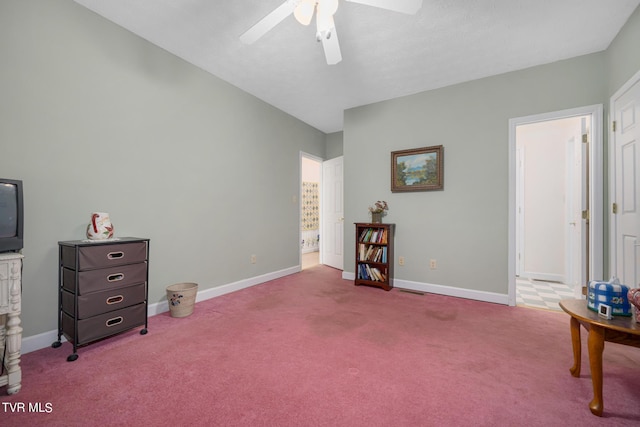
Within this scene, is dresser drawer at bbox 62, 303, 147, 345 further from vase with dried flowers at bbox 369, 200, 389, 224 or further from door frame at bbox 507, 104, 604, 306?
door frame at bbox 507, 104, 604, 306

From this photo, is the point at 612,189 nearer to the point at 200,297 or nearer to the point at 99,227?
the point at 200,297

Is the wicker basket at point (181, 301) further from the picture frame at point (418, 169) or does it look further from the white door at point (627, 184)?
the white door at point (627, 184)

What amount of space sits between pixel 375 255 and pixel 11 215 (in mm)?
3458

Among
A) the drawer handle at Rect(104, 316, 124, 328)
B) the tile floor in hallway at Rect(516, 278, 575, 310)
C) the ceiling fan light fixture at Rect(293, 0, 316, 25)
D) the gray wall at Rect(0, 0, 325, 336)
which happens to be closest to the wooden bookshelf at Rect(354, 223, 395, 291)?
the gray wall at Rect(0, 0, 325, 336)

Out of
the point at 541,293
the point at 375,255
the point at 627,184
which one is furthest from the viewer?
the point at 375,255

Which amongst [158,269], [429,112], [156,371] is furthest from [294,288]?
[429,112]

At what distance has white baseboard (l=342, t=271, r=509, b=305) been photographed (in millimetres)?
3060

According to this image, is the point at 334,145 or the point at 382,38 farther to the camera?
the point at 334,145

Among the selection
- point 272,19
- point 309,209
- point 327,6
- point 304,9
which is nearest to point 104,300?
point 272,19

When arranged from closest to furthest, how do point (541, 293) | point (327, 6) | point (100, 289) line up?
point (327, 6)
point (100, 289)
point (541, 293)

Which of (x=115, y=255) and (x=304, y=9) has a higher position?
(x=304, y=9)

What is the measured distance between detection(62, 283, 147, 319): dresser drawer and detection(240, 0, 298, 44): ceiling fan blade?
85.2 inches

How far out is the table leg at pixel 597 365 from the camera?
132cm

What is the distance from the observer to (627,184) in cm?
216
